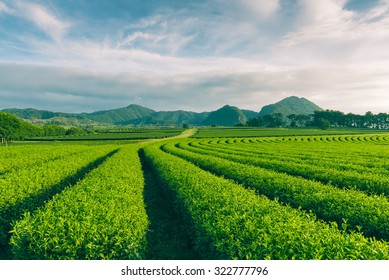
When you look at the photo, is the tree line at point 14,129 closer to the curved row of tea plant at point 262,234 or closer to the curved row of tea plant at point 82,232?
the curved row of tea plant at point 82,232

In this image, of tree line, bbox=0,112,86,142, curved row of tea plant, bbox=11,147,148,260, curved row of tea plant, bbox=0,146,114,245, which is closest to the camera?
curved row of tea plant, bbox=11,147,148,260

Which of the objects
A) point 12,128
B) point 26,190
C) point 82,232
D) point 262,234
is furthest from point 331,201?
point 12,128

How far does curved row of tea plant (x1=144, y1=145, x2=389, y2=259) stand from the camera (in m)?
6.99

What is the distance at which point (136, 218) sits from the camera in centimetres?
1055

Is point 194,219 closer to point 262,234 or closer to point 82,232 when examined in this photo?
point 262,234

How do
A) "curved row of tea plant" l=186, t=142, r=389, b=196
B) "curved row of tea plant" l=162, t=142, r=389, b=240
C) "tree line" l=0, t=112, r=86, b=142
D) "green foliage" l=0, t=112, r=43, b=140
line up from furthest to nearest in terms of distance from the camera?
"tree line" l=0, t=112, r=86, b=142
"green foliage" l=0, t=112, r=43, b=140
"curved row of tea plant" l=186, t=142, r=389, b=196
"curved row of tea plant" l=162, t=142, r=389, b=240

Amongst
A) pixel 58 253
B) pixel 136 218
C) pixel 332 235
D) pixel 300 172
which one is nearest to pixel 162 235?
pixel 136 218

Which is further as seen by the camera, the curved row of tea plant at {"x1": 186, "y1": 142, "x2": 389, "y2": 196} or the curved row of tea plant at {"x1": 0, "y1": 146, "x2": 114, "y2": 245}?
the curved row of tea plant at {"x1": 186, "y1": 142, "x2": 389, "y2": 196}

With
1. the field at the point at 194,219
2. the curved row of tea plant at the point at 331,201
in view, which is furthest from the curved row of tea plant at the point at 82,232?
the curved row of tea plant at the point at 331,201

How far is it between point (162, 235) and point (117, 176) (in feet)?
22.0

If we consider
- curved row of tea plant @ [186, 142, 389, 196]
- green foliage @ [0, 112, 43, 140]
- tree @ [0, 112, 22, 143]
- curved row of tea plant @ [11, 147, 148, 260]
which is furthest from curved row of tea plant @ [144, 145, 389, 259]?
green foliage @ [0, 112, 43, 140]

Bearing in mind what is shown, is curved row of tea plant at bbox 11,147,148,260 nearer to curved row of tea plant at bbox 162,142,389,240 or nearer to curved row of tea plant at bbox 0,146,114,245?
curved row of tea plant at bbox 0,146,114,245

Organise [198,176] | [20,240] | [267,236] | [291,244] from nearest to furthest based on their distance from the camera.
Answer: [291,244]
[267,236]
[20,240]
[198,176]

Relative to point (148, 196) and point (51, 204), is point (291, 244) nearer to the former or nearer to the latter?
point (51, 204)
